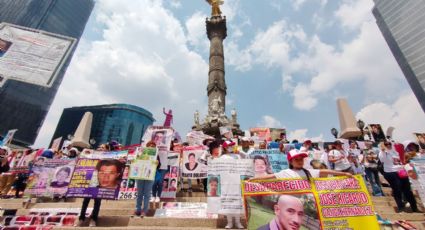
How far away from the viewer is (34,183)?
6480mm

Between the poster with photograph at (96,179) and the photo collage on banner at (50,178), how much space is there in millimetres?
2168

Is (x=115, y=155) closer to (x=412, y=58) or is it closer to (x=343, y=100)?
(x=343, y=100)

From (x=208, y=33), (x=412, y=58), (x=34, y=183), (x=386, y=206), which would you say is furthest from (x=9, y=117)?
(x=412, y=58)

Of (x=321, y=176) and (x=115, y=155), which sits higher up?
(x=115, y=155)

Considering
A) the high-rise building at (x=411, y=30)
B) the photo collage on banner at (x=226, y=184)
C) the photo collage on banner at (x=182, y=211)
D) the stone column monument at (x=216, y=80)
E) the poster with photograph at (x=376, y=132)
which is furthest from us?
the high-rise building at (x=411, y=30)

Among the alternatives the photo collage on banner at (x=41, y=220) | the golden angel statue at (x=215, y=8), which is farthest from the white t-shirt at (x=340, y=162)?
the golden angel statue at (x=215, y=8)

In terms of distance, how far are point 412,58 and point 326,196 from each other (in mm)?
80126

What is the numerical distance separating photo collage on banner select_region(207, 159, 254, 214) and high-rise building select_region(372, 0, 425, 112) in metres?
76.2

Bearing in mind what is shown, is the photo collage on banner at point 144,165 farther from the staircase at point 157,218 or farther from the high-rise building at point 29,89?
the high-rise building at point 29,89

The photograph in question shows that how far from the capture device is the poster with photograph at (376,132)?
13.2 metres

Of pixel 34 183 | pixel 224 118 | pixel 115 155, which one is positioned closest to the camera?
pixel 34 183

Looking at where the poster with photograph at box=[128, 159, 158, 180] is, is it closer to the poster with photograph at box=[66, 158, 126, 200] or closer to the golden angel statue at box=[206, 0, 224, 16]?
the poster with photograph at box=[66, 158, 126, 200]

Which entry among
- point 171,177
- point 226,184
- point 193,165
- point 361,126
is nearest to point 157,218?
point 226,184

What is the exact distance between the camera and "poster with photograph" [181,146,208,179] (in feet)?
23.0
